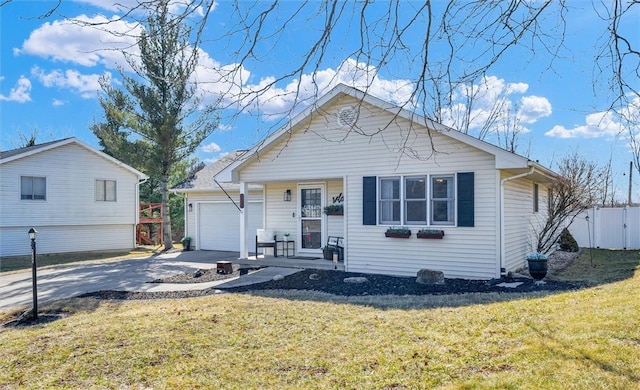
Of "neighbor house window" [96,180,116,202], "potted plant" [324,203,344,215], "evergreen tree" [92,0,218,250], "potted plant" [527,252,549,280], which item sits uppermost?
"evergreen tree" [92,0,218,250]

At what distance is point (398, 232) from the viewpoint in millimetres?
9672

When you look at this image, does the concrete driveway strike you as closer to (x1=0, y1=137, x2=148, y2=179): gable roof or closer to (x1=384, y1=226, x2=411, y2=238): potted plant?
(x1=384, y1=226, x2=411, y2=238): potted plant

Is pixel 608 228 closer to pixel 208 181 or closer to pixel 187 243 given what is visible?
pixel 208 181

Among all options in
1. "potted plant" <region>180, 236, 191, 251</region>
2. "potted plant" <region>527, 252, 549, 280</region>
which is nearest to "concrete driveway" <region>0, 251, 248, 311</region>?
"potted plant" <region>180, 236, 191, 251</region>

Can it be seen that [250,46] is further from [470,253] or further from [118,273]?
[118,273]

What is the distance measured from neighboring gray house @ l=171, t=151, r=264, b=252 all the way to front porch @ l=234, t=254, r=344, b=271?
334 centimetres

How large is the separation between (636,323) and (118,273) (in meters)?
11.2

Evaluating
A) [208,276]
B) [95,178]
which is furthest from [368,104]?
[95,178]

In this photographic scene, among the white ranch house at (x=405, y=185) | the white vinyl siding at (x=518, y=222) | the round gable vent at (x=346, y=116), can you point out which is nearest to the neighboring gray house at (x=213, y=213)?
the white ranch house at (x=405, y=185)

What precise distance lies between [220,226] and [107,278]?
6226mm

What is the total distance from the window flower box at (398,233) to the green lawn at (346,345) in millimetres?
2768

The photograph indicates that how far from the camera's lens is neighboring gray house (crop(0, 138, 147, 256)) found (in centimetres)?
1571

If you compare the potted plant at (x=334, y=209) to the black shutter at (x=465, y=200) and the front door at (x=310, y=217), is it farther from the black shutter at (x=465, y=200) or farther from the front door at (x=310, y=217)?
the black shutter at (x=465, y=200)

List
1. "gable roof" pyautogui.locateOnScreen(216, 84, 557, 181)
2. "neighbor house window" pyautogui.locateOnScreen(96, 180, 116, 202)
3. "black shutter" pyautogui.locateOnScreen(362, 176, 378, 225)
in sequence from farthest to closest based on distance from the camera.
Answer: "neighbor house window" pyautogui.locateOnScreen(96, 180, 116, 202), "black shutter" pyautogui.locateOnScreen(362, 176, 378, 225), "gable roof" pyautogui.locateOnScreen(216, 84, 557, 181)
